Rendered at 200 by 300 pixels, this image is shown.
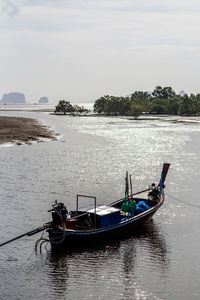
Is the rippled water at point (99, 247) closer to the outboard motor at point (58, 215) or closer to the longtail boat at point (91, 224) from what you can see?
the longtail boat at point (91, 224)

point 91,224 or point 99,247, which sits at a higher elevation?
point 91,224

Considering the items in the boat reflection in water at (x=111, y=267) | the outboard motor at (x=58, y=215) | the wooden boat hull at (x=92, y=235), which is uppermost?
the outboard motor at (x=58, y=215)

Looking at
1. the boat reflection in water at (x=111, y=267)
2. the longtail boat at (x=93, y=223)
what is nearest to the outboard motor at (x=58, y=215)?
the longtail boat at (x=93, y=223)

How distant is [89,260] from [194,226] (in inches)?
457

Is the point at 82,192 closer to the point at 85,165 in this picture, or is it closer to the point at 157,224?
the point at 157,224

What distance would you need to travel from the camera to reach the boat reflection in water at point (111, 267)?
874 inches

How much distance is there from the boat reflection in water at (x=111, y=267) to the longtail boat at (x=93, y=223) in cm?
69

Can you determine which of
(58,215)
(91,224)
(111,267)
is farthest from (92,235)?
(111,267)

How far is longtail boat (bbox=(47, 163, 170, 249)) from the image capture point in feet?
90.1

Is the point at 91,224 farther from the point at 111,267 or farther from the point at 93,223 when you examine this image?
the point at 111,267

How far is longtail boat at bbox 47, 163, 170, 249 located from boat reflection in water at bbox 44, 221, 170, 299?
27.4 inches

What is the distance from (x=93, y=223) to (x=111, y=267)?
488 centimetres

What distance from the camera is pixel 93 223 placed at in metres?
29.1

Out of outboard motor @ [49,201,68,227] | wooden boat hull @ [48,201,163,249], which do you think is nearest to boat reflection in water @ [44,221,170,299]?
wooden boat hull @ [48,201,163,249]
